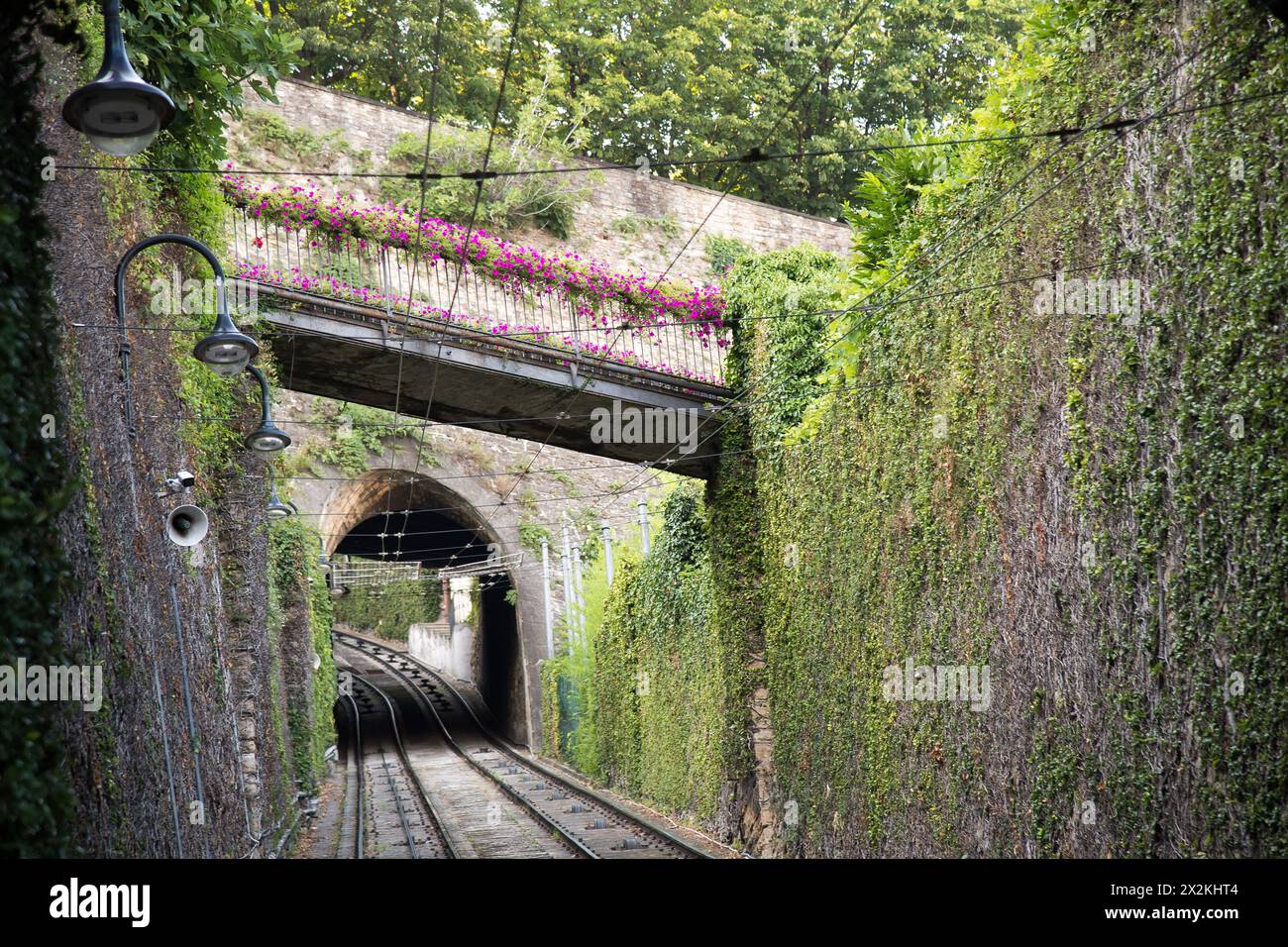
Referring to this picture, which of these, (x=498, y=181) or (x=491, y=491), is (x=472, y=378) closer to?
(x=498, y=181)

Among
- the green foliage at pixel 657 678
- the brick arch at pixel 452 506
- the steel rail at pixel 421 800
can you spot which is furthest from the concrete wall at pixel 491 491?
the steel rail at pixel 421 800

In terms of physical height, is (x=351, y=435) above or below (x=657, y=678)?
above

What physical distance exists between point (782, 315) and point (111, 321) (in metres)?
7.04

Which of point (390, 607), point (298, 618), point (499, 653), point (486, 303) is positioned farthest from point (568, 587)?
point (390, 607)

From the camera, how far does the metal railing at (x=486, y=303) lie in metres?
14.7

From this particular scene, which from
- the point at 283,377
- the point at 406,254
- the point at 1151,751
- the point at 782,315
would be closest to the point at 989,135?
the point at 1151,751

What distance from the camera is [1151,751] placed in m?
5.63

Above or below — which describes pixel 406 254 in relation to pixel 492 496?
above

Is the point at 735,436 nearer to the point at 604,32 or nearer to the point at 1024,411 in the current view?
the point at 1024,411

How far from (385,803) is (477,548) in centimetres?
1059

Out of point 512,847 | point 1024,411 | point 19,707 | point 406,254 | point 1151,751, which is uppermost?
point 406,254

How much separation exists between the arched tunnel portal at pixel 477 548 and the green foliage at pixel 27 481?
1809 cm

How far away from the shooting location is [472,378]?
48.7 ft
